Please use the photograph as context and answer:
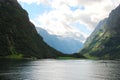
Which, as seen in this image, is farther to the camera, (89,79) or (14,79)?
(89,79)

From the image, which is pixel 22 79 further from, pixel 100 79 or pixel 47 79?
pixel 100 79

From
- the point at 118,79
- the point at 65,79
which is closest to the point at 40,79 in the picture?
the point at 65,79

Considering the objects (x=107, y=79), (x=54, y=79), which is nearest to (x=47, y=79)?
(x=54, y=79)

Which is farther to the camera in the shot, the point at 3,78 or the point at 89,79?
the point at 89,79

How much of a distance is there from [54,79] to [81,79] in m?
12.7

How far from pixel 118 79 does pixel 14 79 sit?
157 ft

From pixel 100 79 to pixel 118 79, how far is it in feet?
28.3

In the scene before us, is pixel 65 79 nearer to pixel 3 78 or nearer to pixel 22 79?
pixel 22 79

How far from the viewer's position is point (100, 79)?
13762 cm

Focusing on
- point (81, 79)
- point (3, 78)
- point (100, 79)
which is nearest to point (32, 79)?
point (3, 78)

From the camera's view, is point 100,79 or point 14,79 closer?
point 14,79

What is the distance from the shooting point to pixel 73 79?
134625 mm

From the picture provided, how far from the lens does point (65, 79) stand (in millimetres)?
134125

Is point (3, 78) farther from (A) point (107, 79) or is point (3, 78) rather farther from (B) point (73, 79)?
(A) point (107, 79)
